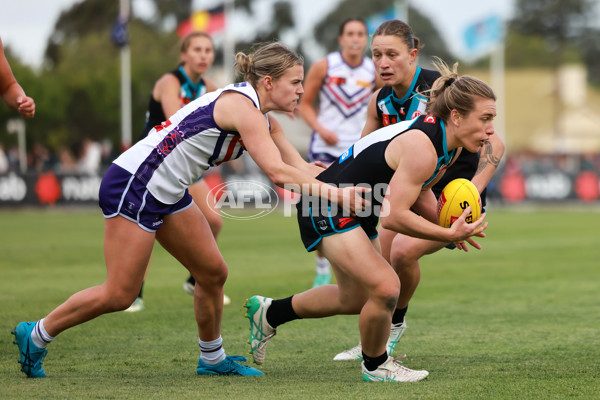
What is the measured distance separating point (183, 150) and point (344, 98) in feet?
13.9

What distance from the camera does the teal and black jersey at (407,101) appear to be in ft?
21.2

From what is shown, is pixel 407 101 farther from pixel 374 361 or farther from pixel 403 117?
pixel 374 361

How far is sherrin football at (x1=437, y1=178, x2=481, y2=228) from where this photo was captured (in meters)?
5.42

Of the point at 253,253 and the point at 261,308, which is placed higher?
the point at 261,308

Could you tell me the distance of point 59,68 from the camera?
5806 cm

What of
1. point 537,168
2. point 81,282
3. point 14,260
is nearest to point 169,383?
point 81,282

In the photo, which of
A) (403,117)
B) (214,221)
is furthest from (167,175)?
(214,221)

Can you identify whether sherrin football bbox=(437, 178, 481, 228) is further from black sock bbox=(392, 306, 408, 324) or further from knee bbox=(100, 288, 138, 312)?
knee bbox=(100, 288, 138, 312)

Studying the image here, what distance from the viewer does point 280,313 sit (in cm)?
595

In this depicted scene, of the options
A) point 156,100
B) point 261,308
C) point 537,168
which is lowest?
point 537,168

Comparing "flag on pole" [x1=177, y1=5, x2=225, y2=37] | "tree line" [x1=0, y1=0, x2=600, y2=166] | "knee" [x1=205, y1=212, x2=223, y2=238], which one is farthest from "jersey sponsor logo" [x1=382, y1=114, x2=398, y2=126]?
"flag on pole" [x1=177, y1=5, x2=225, y2=37]

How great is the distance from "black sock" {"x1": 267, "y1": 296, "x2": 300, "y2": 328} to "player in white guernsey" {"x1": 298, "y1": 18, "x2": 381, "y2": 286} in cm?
344

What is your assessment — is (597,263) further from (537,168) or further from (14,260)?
(537,168)

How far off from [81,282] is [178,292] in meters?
1.40
